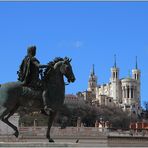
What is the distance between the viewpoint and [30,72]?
15680mm

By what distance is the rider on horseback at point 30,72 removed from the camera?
613 inches

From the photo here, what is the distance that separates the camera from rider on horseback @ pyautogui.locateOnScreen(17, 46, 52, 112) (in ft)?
51.1

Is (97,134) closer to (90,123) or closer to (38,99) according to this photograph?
(38,99)

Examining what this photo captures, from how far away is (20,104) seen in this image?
15.6 m

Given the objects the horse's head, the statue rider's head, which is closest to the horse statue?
the horse's head

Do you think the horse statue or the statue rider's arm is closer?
the horse statue

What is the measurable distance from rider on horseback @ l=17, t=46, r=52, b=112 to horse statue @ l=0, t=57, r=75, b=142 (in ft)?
0.45

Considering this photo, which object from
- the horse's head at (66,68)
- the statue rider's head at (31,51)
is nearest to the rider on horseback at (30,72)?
the statue rider's head at (31,51)

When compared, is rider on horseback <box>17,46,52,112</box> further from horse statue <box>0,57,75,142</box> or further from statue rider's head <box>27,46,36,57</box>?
horse statue <box>0,57,75,142</box>

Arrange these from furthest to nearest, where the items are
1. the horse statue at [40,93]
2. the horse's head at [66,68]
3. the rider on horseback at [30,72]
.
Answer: the horse's head at [66,68]
the rider on horseback at [30,72]
the horse statue at [40,93]

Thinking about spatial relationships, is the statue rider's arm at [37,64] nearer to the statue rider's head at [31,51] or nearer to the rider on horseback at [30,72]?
the rider on horseback at [30,72]

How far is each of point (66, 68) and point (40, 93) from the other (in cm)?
109

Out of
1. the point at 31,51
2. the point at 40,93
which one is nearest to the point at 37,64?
the point at 31,51

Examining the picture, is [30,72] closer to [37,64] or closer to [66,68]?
[37,64]
